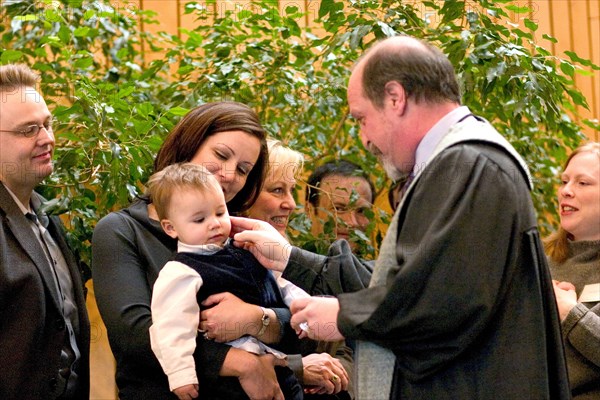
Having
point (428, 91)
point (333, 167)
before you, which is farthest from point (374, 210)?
point (428, 91)

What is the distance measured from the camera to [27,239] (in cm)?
267

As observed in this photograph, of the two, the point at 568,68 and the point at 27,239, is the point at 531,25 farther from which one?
the point at 27,239

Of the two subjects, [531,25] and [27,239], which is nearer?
[27,239]

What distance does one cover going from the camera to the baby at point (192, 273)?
2.18m

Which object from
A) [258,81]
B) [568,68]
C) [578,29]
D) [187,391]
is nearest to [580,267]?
[568,68]

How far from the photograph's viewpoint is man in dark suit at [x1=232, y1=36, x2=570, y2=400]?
177 centimetres

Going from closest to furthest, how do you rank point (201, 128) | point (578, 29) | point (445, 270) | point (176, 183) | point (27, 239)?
point (445, 270) → point (176, 183) → point (201, 128) → point (27, 239) → point (578, 29)

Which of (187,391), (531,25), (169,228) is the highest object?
(531,25)

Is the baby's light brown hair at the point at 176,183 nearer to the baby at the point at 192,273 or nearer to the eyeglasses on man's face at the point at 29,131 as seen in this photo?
the baby at the point at 192,273

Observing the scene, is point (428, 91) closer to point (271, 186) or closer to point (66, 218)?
point (271, 186)

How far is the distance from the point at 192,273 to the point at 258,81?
72.6 inches

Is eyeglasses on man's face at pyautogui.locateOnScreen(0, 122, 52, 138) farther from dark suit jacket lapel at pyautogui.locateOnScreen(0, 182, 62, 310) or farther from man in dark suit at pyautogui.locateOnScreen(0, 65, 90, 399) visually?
dark suit jacket lapel at pyautogui.locateOnScreen(0, 182, 62, 310)

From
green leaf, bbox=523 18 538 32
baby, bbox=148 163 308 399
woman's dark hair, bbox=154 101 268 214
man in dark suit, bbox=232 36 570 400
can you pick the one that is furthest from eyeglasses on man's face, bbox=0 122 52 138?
green leaf, bbox=523 18 538 32

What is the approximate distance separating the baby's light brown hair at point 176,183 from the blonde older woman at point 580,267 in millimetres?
1192
